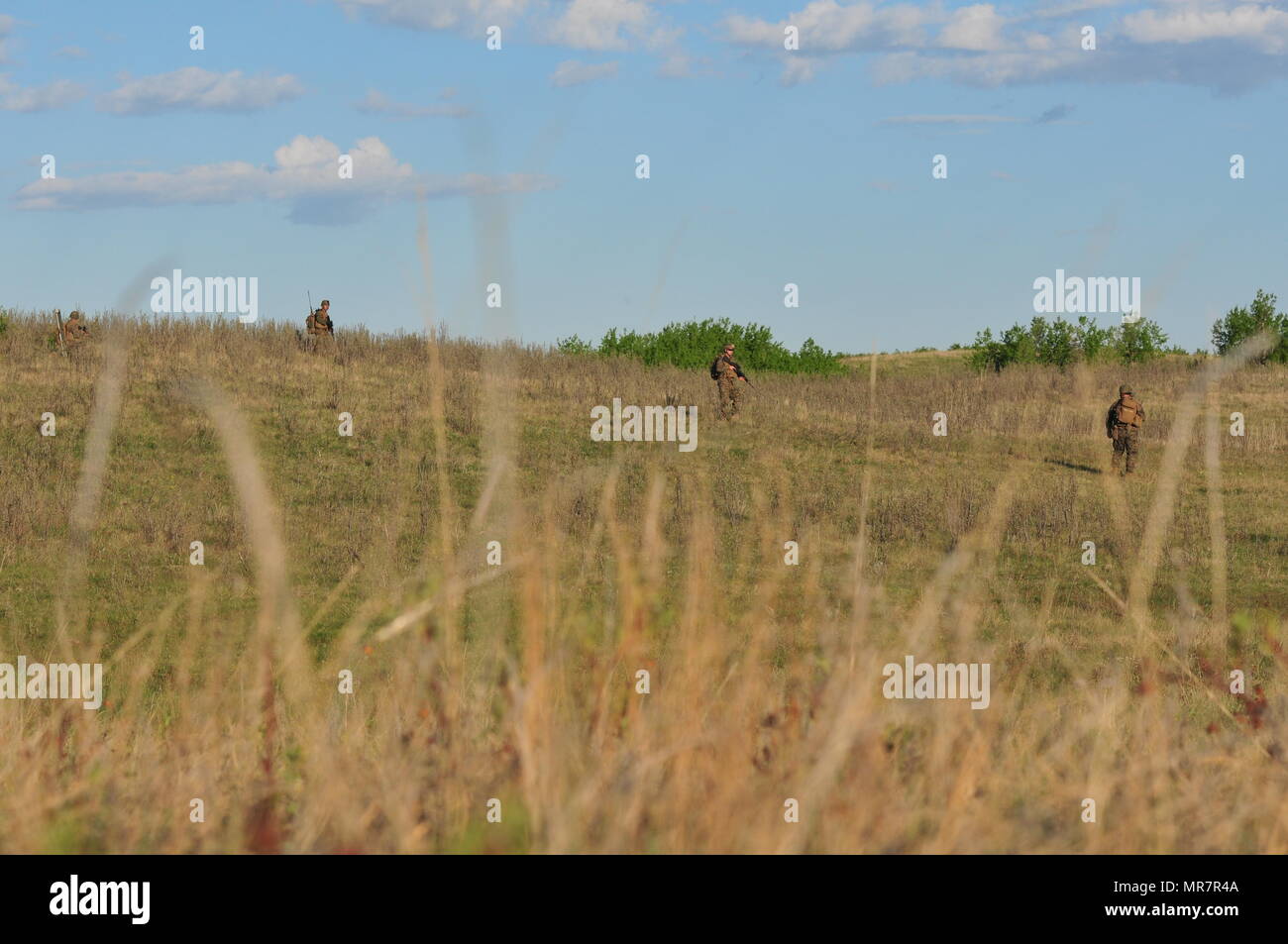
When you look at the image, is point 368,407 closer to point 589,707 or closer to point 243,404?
point 243,404

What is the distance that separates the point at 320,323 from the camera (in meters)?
33.0

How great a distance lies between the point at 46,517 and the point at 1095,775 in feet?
62.5

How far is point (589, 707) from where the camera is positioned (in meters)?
3.19

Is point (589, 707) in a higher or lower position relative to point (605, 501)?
lower

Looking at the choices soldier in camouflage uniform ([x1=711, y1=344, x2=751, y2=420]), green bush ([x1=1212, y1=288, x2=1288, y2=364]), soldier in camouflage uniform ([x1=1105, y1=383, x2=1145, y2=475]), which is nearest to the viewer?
soldier in camouflage uniform ([x1=1105, y1=383, x2=1145, y2=475])

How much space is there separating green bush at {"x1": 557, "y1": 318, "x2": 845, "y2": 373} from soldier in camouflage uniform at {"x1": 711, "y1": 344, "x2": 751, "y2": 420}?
2622 centimetres

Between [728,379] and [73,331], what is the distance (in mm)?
15625

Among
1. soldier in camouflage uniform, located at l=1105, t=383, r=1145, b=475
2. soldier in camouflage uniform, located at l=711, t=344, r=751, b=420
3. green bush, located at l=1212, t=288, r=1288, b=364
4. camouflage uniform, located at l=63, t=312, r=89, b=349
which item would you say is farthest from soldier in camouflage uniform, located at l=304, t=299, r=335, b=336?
green bush, located at l=1212, t=288, r=1288, b=364

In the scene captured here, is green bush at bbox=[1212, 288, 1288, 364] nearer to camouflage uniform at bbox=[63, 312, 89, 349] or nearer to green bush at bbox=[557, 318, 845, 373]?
green bush at bbox=[557, 318, 845, 373]

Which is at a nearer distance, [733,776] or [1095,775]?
[733,776]

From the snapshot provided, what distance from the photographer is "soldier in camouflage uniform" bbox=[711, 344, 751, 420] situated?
1110 inches
